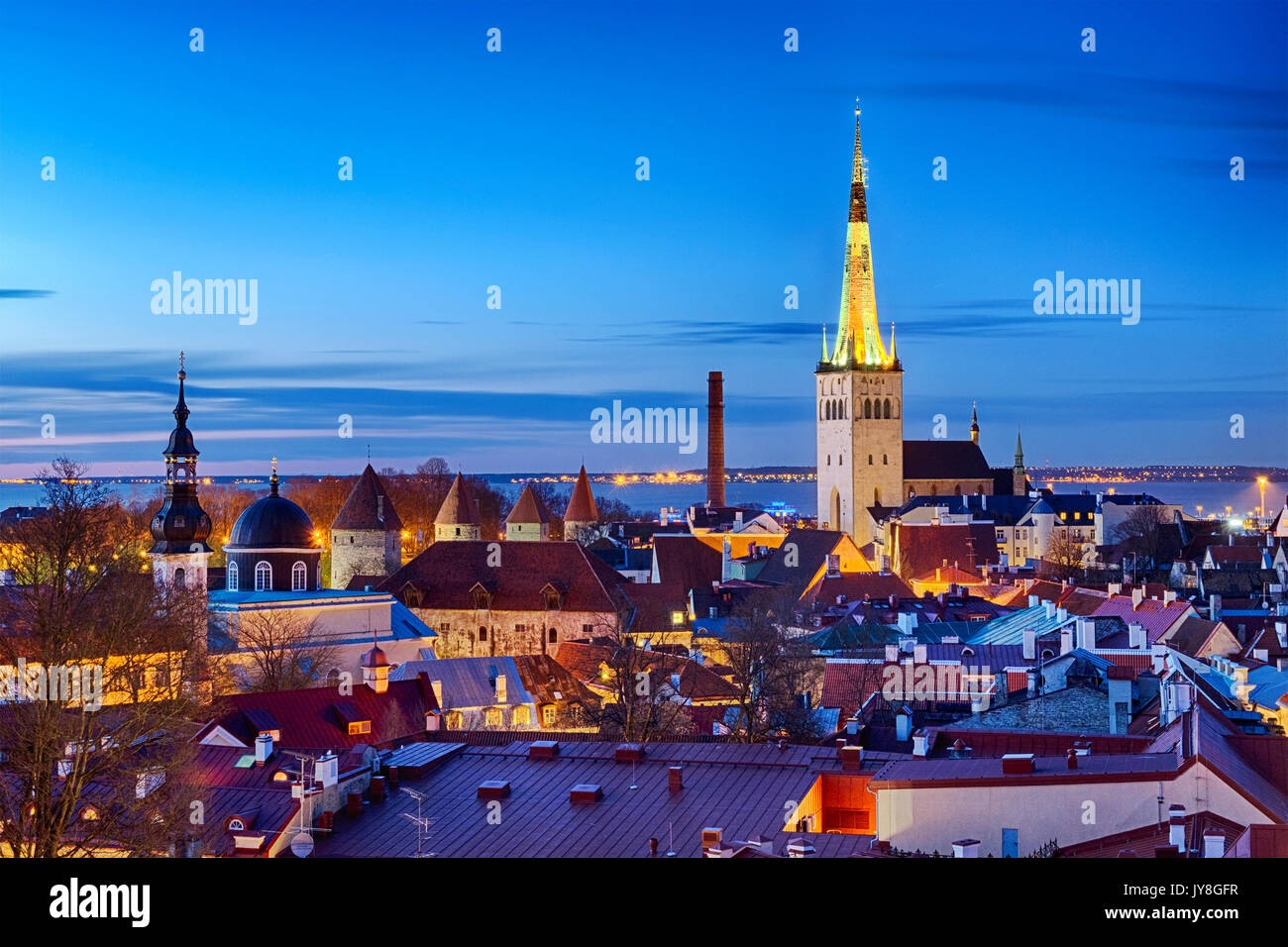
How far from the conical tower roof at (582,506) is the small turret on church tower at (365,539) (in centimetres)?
1833

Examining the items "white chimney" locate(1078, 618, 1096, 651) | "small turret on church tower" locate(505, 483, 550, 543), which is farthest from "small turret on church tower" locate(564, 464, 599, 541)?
"white chimney" locate(1078, 618, 1096, 651)

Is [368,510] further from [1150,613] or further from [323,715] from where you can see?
[1150,613]

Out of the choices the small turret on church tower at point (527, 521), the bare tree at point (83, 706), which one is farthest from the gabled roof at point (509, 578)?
the bare tree at point (83, 706)

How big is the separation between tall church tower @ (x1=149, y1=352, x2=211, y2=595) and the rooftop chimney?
43396 mm

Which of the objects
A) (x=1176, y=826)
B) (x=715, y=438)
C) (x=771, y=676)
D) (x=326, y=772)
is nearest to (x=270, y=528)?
(x=771, y=676)

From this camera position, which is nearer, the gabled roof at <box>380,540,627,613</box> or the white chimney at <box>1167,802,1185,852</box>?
the white chimney at <box>1167,802,1185,852</box>

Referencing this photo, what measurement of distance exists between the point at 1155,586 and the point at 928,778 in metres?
28.3

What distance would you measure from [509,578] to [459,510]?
12001 millimetres

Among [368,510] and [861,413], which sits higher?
[861,413]

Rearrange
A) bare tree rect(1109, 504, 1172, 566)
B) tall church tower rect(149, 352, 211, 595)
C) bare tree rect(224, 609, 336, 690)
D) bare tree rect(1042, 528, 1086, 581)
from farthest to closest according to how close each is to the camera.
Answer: bare tree rect(1109, 504, 1172, 566), bare tree rect(1042, 528, 1086, 581), tall church tower rect(149, 352, 211, 595), bare tree rect(224, 609, 336, 690)

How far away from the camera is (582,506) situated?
208 ft

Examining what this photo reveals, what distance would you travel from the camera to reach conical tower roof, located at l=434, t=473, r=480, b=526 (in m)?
50.6

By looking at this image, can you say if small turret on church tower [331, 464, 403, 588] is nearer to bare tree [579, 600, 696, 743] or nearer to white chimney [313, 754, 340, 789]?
bare tree [579, 600, 696, 743]
